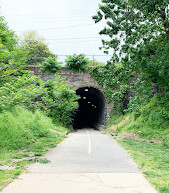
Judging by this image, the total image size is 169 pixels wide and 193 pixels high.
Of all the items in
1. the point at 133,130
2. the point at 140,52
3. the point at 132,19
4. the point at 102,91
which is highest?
the point at 132,19

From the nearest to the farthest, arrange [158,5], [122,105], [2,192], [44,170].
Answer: [2,192] < [44,170] < [158,5] < [122,105]

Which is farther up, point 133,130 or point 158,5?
point 158,5

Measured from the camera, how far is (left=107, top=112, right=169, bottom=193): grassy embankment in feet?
16.9

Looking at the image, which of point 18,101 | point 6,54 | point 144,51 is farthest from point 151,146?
point 6,54

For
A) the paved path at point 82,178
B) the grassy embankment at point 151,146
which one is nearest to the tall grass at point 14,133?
the paved path at point 82,178

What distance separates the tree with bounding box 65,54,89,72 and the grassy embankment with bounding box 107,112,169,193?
3485mm

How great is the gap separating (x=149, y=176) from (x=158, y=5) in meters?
9.47

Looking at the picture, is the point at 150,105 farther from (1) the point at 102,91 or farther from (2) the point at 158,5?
(1) the point at 102,91

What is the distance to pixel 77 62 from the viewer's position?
23.0 ft

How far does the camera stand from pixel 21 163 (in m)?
6.11

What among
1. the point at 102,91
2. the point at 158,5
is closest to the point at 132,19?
the point at 158,5

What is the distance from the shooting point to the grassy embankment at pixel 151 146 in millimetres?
5141

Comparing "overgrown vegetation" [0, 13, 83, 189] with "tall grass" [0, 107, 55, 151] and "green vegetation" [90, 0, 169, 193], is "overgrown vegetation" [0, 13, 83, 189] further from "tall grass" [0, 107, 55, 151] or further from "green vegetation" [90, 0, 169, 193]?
"green vegetation" [90, 0, 169, 193]

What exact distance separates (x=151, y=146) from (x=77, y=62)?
6103mm
